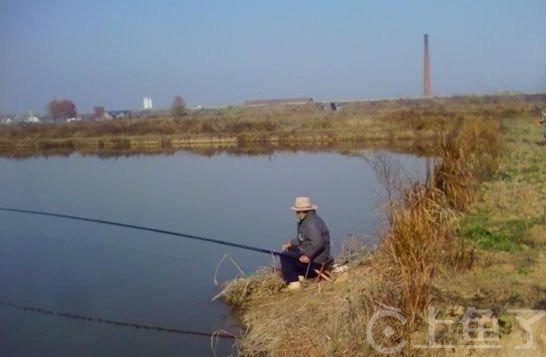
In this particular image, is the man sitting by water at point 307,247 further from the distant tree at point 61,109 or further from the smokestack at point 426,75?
the distant tree at point 61,109

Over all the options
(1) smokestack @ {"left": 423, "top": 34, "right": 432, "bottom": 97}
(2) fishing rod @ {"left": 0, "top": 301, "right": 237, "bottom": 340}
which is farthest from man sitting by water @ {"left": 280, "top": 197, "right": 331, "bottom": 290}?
(1) smokestack @ {"left": 423, "top": 34, "right": 432, "bottom": 97}

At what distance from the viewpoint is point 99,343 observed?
641 cm

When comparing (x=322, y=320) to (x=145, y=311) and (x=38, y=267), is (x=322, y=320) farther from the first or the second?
(x=38, y=267)

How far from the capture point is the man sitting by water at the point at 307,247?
6.35m

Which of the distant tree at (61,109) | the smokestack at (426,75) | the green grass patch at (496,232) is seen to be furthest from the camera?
Result: the distant tree at (61,109)

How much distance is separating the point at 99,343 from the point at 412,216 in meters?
3.30

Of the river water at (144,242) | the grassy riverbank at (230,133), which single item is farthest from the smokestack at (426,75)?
the river water at (144,242)

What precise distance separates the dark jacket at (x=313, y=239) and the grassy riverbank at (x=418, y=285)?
0.29 meters

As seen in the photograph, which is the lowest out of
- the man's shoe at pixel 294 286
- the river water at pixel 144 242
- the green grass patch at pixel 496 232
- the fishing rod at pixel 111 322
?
the fishing rod at pixel 111 322

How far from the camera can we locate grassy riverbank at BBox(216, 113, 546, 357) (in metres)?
4.05

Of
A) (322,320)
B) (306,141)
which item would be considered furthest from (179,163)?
(322,320)

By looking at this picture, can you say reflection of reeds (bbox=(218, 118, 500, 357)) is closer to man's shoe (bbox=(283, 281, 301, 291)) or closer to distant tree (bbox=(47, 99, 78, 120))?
man's shoe (bbox=(283, 281, 301, 291))

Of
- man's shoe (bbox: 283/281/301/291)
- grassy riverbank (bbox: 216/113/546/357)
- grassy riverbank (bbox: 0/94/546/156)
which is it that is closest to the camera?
grassy riverbank (bbox: 216/113/546/357)

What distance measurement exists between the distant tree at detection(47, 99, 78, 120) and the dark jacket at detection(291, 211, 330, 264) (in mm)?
92801
